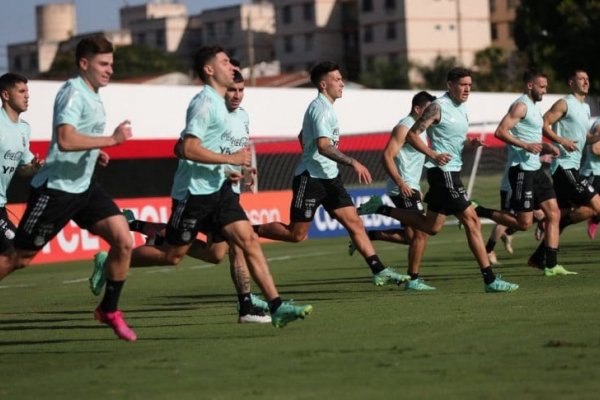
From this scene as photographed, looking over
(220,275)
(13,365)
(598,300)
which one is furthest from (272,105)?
(13,365)

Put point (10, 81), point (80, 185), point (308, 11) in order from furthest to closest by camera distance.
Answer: point (308, 11) → point (10, 81) → point (80, 185)

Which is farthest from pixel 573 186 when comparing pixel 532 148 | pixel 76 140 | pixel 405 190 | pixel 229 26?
pixel 229 26

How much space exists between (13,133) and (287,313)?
447 cm

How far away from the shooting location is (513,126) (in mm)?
16984

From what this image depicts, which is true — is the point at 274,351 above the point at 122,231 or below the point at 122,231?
below

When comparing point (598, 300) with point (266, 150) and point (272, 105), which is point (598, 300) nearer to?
point (266, 150)

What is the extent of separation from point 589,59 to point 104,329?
5559 centimetres

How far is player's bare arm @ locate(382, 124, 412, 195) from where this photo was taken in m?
16.4

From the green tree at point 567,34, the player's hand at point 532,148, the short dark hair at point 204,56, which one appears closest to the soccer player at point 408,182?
the player's hand at point 532,148

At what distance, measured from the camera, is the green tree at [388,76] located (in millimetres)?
118750

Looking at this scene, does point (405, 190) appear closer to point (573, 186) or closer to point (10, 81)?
point (573, 186)

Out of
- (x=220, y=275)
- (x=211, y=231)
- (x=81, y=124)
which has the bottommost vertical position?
(x=220, y=275)

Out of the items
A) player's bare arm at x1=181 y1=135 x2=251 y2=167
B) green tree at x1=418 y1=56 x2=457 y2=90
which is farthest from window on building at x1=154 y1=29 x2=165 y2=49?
player's bare arm at x1=181 y1=135 x2=251 y2=167

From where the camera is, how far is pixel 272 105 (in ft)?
147
